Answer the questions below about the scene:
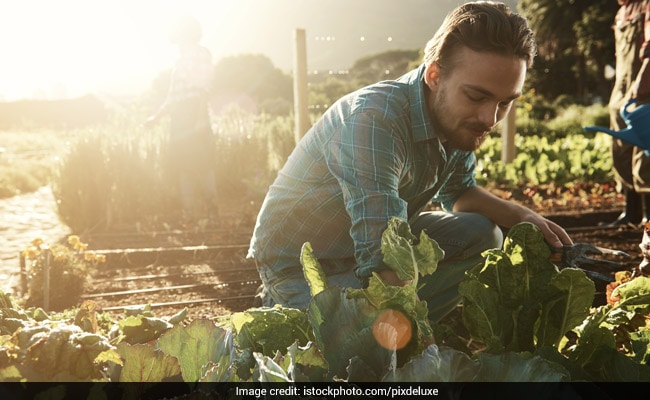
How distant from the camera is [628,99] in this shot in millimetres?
4234

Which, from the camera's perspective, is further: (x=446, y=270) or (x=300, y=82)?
(x=300, y=82)

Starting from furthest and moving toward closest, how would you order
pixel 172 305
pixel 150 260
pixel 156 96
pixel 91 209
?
1. pixel 156 96
2. pixel 91 209
3. pixel 150 260
4. pixel 172 305

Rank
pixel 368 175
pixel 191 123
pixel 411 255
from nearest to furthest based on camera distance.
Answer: pixel 411 255, pixel 368 175, pixel 191 123

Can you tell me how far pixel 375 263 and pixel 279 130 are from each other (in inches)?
250

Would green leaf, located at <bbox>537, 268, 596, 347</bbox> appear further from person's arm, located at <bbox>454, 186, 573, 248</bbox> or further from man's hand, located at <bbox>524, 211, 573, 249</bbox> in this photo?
person's arm, located at <bbox>454, 186, 573, 248</bbox>

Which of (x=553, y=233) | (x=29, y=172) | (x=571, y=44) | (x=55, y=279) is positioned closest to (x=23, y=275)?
(x=55, y=279)

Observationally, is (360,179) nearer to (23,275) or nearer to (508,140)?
(23,275)

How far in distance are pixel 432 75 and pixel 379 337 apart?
4.62 ft

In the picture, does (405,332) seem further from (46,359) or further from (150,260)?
(150,260)

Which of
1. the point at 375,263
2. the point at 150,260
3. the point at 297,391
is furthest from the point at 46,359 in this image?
the point at 150,260

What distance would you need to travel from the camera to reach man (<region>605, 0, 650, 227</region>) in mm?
4418

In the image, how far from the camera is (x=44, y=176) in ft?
34.3

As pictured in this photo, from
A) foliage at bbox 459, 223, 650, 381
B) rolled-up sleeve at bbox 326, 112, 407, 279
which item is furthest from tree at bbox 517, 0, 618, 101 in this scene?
foliage at bbox 459, 223, 650, 381

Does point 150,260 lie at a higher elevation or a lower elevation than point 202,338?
lower
